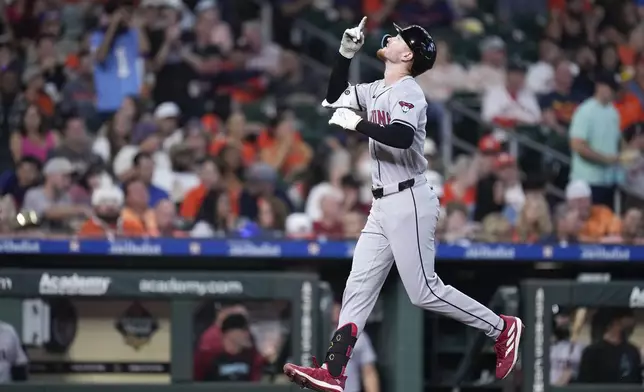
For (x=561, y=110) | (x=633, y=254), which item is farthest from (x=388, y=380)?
(x=561, y=110)

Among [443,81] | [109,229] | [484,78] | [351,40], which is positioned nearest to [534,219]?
[443,81]

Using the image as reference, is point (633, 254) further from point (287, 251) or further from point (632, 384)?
point (287, 251)

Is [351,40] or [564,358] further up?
[351,40]

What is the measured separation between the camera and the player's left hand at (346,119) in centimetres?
588

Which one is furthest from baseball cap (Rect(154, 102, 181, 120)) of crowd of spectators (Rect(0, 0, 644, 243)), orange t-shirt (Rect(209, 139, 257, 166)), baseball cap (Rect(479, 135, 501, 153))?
baseball cap (Rect(479, 135, 501, 153))

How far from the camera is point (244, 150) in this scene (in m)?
10.9

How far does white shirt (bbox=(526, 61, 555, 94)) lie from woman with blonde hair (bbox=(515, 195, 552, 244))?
3008 mm

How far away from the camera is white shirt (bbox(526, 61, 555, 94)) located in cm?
1247

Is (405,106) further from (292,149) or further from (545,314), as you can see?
(292,149)

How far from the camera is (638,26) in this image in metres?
13.3

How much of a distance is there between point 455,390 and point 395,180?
2260mm

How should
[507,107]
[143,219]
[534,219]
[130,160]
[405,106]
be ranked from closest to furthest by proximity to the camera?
[405,106] < [143,219] < [534,219] < [130,160] < [507,107]

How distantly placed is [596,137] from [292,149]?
8.28 ft

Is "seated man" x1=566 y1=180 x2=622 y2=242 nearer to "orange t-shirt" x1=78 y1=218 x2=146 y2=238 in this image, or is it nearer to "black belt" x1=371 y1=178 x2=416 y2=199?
"orange t-shirt" x1=78 y1=218 x2=146 y2=238
